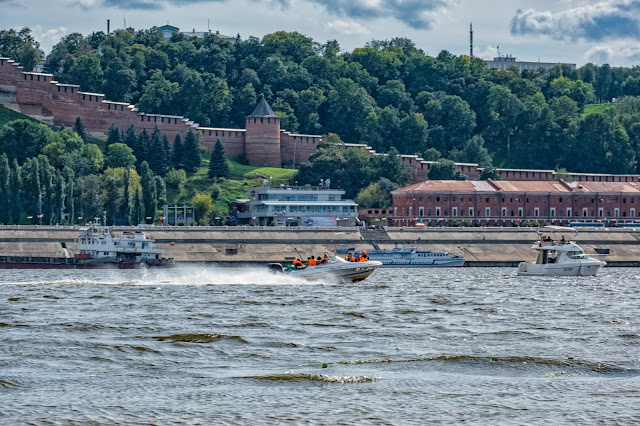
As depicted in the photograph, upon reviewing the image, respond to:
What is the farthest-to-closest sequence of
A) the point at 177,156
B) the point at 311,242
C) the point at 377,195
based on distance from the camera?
the point at 177,156 < the point at 377,195 < the point at 311,242

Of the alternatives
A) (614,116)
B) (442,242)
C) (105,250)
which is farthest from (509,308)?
(614,116)

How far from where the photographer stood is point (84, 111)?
15688cm

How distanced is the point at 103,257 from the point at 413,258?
26983 mm

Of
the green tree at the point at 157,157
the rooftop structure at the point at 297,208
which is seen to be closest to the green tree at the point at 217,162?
the green tree at the point at 157,157

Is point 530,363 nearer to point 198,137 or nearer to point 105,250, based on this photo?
point 105,250

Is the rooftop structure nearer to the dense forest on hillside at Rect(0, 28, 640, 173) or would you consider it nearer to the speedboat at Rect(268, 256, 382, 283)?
the dense forest on hillside at Rect(0, 28, 640, 173)

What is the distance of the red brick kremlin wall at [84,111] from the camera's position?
513 ft

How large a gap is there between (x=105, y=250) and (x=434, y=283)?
114 ft

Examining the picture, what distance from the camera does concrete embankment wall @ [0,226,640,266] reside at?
357ft

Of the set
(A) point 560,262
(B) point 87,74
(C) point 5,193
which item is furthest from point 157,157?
(A) point 560,262

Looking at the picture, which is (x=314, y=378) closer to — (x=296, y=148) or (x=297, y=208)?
(x=297, y=208)

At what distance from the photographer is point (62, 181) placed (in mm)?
124188

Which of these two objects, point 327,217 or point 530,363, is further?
point 327,217

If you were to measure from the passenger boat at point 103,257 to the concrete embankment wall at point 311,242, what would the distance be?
14.9ft
